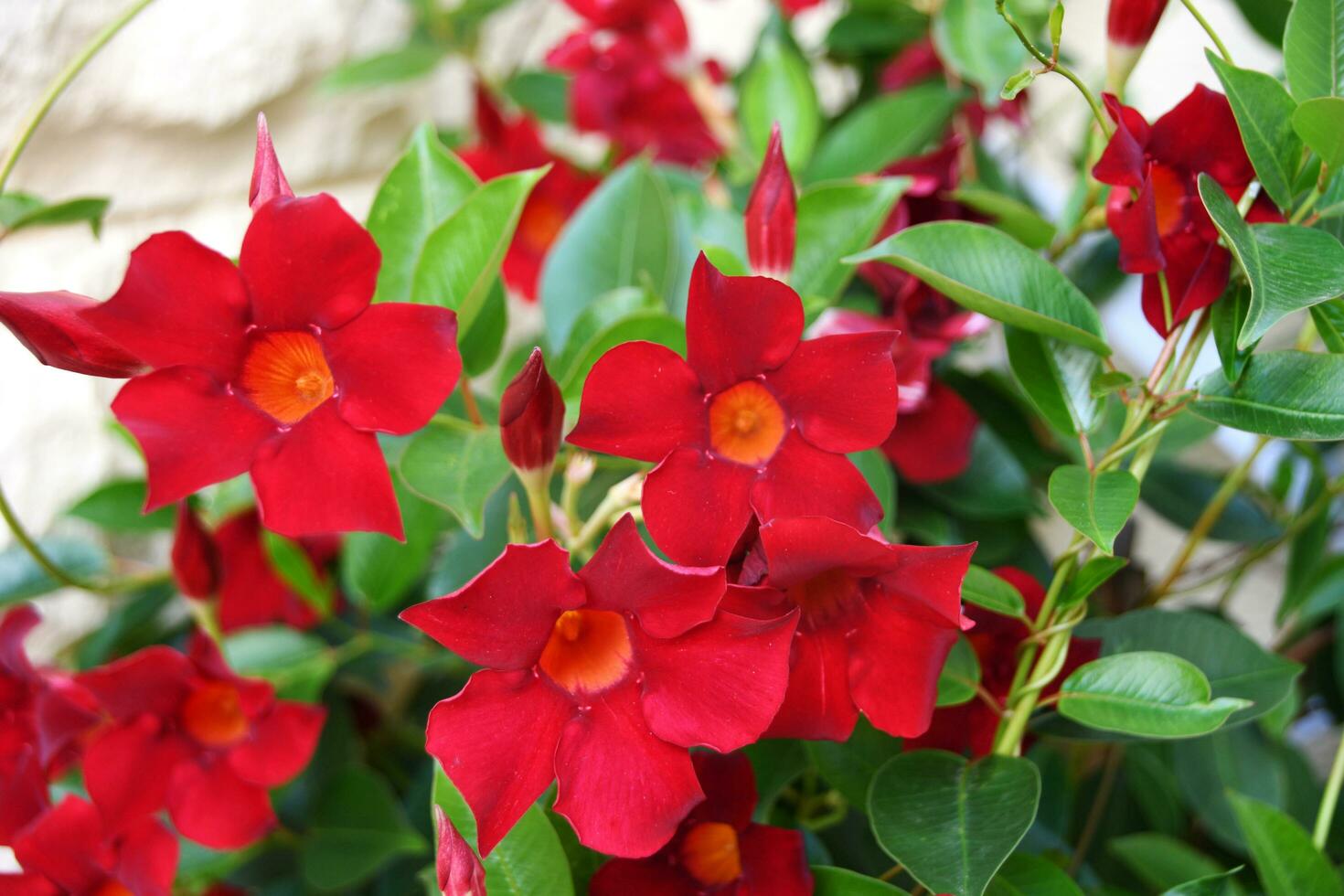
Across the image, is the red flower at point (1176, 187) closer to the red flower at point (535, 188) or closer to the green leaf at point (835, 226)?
the green leaf at point (835, 226)

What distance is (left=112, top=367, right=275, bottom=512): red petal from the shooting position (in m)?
0.37

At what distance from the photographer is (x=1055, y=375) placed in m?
0.48

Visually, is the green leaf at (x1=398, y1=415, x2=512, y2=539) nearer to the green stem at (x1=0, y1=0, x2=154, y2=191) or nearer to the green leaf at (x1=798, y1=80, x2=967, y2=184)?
the green stem at (x1=0, y1=0, x2=154, y2=191)

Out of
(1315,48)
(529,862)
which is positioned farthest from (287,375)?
(1315,48)

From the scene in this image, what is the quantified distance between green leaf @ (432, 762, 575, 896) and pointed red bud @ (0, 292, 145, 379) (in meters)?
0.21

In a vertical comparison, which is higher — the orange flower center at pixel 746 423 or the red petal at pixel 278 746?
the orange flower center at pixel 746 423

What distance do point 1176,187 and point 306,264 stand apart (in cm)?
35

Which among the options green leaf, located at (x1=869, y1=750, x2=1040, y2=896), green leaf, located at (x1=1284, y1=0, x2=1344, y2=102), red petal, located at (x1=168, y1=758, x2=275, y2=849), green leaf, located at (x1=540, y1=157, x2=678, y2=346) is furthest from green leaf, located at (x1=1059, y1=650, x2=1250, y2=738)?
red petal, located at (x1=168, y1=758, x2=275, y2=849)

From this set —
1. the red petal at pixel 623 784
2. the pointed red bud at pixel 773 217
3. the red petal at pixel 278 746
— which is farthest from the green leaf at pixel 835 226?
the red petal at pixel 278 746

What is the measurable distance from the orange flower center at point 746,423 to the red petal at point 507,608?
0.09 metres

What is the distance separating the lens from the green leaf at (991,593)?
16.9 inches

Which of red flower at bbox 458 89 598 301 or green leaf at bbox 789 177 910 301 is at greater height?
green leaf at bbox 789 177 910 301

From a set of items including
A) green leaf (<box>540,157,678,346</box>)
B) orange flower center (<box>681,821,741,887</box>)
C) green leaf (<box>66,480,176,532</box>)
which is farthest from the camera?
green leaf (<box>66,480,176,532</box>)

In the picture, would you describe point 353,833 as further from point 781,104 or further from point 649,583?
point 781,104
